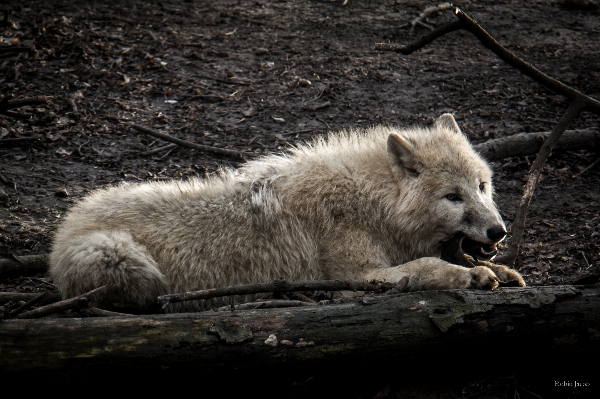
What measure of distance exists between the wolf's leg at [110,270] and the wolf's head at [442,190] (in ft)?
7.25

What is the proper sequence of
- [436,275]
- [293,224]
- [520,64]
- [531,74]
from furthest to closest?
[531,74] → [520,64] → [293,224] → [436,275]

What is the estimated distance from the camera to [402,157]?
5.51 metres

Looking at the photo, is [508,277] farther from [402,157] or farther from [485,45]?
[485,45]

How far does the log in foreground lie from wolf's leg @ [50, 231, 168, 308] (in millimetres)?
965

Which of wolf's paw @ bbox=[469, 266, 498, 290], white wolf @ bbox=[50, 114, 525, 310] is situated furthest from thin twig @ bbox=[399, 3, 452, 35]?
wolf's paw @ bbox=[469, 266, 498, 290]

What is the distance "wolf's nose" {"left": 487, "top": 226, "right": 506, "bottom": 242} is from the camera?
16.8 ft

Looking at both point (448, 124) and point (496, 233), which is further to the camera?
point (448, 124)

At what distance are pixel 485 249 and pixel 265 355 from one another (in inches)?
98.5

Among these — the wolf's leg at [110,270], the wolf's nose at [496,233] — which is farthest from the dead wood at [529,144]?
the wolf's leg at [110,270]

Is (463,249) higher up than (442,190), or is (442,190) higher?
(442,190)

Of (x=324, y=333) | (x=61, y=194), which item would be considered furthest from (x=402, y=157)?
(x=61, y=194)

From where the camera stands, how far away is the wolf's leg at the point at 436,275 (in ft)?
14.5

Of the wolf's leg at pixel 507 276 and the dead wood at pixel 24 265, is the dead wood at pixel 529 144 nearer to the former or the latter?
the wolf's leg at pixel 507 276

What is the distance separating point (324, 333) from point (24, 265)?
3310 mm
